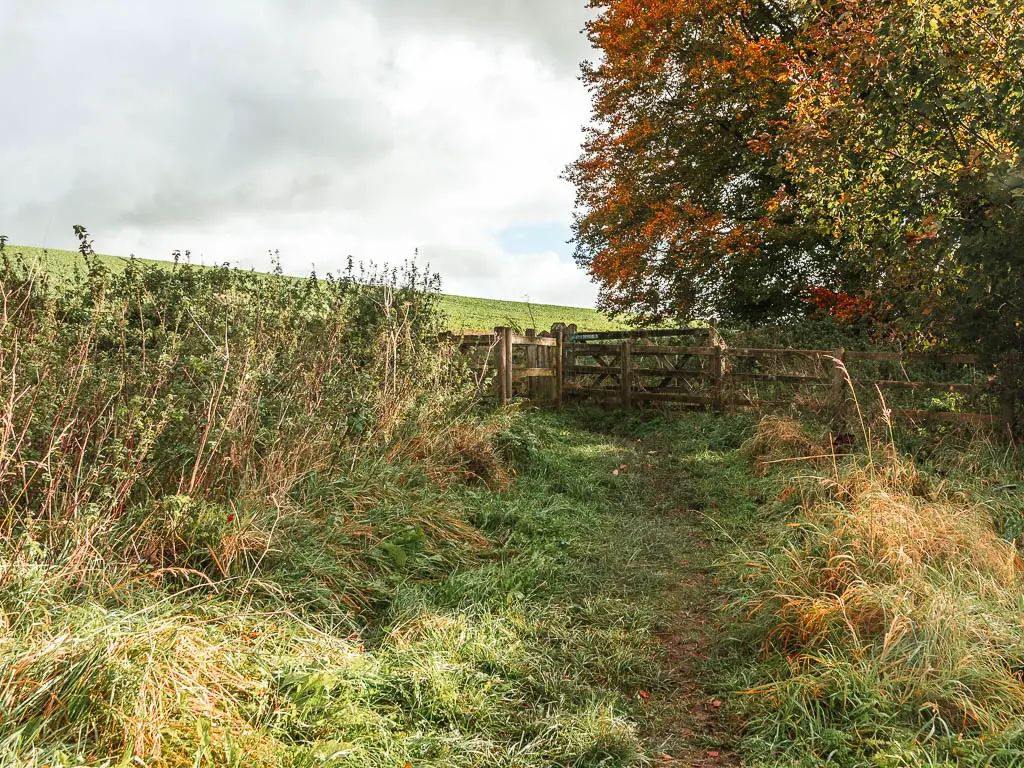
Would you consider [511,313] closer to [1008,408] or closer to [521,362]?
[521,362]

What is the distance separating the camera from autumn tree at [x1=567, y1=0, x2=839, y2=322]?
48.9 ft

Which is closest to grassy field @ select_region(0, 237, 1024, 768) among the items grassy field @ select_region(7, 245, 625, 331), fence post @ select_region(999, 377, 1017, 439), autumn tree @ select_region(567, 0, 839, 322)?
fence post @ select_region(999, 377, 1017, 439)

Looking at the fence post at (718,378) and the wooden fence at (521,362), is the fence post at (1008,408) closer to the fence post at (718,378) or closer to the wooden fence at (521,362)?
the fence post at (718,378)

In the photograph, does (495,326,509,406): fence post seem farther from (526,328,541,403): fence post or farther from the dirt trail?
the dirt trail

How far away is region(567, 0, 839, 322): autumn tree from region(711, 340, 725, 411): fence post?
3.87 m

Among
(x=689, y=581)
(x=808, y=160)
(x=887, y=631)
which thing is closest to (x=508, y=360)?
(x=808, y=160)

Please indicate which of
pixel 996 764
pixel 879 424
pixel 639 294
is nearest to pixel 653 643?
pixel 996 764

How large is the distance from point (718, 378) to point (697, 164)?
6.89 m

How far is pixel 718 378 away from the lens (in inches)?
486

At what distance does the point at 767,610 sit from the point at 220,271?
23.9ft


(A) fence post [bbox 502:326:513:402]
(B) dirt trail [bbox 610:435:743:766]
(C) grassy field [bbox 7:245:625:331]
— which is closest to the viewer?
(B) dirt trail [bbox 610:435:743:766]

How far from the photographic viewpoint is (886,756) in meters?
2.97

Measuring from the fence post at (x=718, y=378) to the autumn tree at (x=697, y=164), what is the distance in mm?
3871

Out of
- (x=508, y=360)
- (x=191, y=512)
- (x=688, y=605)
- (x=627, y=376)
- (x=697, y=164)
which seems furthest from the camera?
(x=697, y=164)
